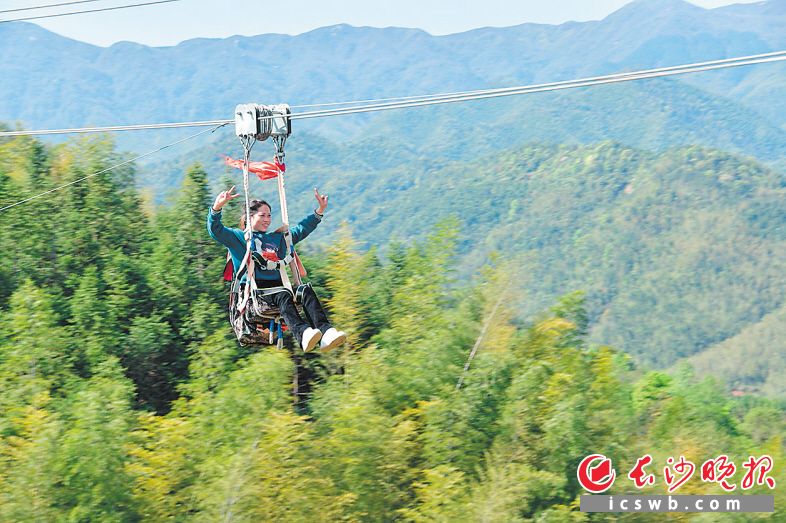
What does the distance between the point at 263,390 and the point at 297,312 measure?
16.5 m

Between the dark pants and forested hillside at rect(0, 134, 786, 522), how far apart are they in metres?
13.2

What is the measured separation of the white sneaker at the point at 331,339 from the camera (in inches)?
260

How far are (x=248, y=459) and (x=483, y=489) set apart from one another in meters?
5.39

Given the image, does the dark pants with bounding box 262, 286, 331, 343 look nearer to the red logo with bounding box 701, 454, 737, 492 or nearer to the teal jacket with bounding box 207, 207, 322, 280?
the teal jacket with bounding box 207, 207, 322, 280

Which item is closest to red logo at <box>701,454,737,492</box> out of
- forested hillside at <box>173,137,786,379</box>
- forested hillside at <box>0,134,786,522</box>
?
forested hillside at <box>0,134,786,522</box>

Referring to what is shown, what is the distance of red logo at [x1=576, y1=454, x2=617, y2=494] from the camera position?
2444 cm

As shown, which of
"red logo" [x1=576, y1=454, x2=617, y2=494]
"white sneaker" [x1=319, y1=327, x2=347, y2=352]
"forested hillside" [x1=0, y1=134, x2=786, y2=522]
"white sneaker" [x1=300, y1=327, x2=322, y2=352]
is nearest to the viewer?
"white sneaker" [x1=319, y1=327, x2=347, y2=352]

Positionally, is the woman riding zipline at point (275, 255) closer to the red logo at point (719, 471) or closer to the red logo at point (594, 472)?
the red logo at point (594, 472)

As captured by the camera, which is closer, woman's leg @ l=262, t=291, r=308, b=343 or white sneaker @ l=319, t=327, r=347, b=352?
white sneaker @ l=319, t=327, r=347, b=352

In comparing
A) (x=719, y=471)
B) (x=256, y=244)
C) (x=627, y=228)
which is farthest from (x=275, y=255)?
(x=627, y=228)

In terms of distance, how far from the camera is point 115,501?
20.2 m

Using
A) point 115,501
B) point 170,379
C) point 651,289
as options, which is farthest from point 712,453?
point 651,289

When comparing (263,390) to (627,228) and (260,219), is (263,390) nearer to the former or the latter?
(260,219)

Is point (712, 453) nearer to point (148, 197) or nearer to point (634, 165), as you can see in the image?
point (148, 197)
